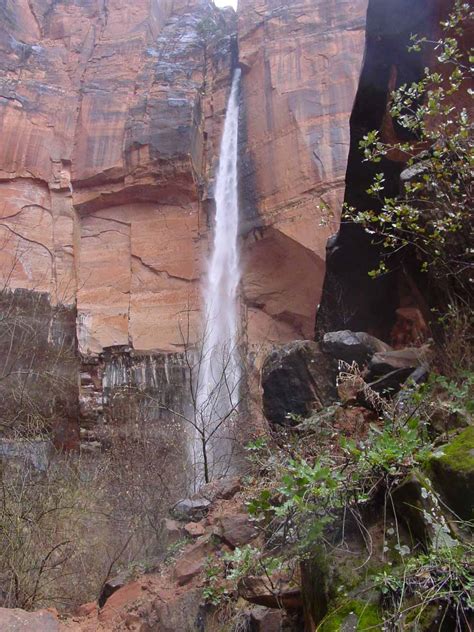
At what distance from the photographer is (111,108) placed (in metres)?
22.0

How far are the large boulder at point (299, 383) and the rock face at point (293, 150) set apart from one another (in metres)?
9.44

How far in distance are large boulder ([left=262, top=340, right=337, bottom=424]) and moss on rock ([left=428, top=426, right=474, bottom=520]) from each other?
206 inches

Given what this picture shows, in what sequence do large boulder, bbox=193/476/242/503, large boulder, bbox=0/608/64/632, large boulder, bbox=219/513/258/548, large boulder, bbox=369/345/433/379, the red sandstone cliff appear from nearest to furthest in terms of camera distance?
1. large boulder, bbox=0/608/64/632
2. large boulder, bbox=219/513/258/548
3. large boulder, bbox=369/345/433/379
4. large boulder, bbox=193/476/242/503
5. the red sandstone cliff

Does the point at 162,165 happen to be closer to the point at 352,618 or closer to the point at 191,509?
the point at 191,509

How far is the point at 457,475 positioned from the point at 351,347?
557 centimetres

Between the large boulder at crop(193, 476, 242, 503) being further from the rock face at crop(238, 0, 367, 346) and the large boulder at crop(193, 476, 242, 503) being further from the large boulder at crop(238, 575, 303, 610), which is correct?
the rock face at crop(238, 0, 367, 346)

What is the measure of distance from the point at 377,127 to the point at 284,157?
36.4 feet

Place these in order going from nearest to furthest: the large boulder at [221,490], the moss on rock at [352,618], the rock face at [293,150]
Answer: the moss on rock at [352,618], the large boulder at [221,490], the rock face at [293,150]

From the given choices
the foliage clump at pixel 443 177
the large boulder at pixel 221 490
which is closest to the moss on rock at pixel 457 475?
the foliage clump at pixel 443 177

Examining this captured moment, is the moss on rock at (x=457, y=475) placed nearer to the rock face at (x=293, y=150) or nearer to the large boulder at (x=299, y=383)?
the large boulder at (x=299, y=383)

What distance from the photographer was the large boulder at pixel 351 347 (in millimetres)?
8371

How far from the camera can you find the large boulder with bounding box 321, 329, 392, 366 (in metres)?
8.37

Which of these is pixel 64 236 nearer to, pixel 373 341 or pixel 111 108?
pixel 111 108

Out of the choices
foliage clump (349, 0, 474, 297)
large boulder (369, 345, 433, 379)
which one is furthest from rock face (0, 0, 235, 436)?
foliage clump (349, 0, 474, 297)
